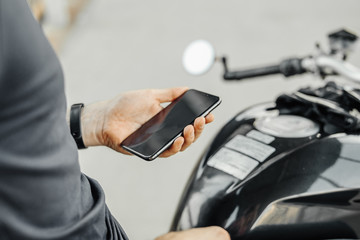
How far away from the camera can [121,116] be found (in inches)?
36.9

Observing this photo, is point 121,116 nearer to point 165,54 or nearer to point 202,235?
point 202,235

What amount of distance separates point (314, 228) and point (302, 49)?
2.32m

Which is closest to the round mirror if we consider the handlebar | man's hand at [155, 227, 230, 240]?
the handlebar

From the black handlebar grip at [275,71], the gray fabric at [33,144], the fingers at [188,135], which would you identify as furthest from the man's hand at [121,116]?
the gray fabric at [33,144]

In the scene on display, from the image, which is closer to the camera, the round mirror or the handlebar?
the handlebar

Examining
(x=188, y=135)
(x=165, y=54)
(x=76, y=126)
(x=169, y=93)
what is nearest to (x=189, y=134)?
(x=188, y=135)

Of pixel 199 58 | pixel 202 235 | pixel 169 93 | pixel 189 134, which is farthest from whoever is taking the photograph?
pixel 199 58

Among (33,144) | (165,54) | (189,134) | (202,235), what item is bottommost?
(165,54)

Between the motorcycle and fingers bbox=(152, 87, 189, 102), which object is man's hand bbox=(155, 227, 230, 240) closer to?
the motorcycle

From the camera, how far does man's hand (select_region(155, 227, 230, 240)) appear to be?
2.30 feet

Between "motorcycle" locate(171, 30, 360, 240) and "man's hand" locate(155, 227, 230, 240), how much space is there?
0.13 feet

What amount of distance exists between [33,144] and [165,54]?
2556mm

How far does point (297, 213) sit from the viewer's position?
743 mm

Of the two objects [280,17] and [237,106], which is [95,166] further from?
[280,17]
